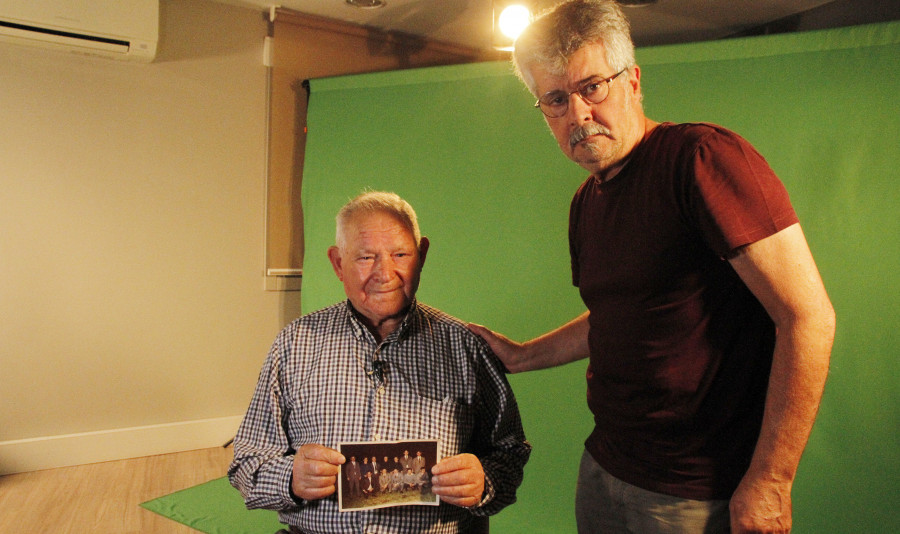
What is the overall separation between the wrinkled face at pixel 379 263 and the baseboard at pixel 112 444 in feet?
10.3

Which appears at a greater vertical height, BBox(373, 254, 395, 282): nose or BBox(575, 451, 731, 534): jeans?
BBox(373, 254, 395, 282): nose

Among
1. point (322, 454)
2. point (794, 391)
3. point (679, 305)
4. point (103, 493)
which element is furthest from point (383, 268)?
point (103, 493)

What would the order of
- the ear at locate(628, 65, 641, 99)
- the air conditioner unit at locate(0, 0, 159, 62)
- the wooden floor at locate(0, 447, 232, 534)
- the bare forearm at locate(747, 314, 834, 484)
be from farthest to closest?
1. the air conditioner unit at locate(0, 0, 159, 62)
2. the wooden floor at locate(0, 447, 232, 534)
3. the ear at locate(628, 65, 641, 99)
4. the bare forearm at locate(747, 314, 834, 484)

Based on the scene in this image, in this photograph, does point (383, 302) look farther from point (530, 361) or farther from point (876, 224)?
point (876, 224)

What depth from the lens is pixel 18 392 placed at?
3734mm

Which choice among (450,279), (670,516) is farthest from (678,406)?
(450,279)

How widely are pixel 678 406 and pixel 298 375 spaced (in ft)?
2.92

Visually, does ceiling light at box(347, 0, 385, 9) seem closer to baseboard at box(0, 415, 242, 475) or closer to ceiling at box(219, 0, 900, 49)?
ceiling at box(219, 0, 900, 49)

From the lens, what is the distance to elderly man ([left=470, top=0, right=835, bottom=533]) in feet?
3.39

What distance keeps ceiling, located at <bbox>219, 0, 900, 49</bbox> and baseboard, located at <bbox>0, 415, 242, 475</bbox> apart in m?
2.83

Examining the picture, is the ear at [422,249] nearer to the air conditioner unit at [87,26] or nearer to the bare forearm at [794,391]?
the bare forearm at [794,391]

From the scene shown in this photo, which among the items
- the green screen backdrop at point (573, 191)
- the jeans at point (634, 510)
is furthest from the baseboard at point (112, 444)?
the jeans at point (634, 510)

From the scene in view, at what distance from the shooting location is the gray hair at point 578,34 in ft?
4.09

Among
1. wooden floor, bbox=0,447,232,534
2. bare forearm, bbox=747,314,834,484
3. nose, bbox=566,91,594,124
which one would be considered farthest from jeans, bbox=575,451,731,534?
wooden floor, bbox=0,447,232,534
